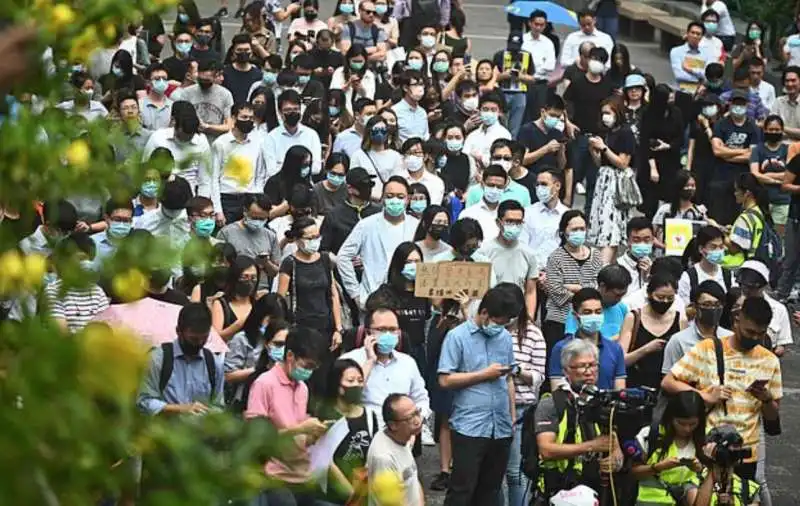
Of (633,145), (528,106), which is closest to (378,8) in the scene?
(528,106)

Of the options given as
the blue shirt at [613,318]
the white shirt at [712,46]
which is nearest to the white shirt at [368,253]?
the blue shirt at [613,318]

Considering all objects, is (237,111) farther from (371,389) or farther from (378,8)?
(378,8)

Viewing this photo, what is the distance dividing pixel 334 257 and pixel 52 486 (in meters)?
9.84

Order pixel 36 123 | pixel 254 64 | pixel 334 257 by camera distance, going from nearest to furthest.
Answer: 1. pixel 36 123
2. pixel 334 257
3. pixel 254 64

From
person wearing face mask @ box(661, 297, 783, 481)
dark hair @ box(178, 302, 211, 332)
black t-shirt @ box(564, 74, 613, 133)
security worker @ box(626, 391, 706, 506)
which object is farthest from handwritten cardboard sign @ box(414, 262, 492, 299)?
black t-shirt @ box(564, 74, 613, 133)

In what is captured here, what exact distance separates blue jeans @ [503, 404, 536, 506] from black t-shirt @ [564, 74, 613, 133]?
8.38 metres

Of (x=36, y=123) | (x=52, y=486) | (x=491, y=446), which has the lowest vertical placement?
(x=491, y=446)

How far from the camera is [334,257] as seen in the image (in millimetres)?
12750

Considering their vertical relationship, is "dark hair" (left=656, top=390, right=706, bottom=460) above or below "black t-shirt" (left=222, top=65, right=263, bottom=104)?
below

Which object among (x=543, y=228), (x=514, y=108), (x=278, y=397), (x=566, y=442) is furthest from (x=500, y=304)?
(x=514, y=108)

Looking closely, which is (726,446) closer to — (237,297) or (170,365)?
(170,365)

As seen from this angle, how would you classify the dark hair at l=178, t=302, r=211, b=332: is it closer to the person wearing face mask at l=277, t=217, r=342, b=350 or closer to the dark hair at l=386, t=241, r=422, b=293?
the person wearing face mask at l=277, t=217, r=342, b=350

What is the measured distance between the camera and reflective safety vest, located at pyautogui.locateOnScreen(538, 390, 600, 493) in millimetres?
9156

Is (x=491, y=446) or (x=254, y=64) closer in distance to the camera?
(x=491, y=446)
